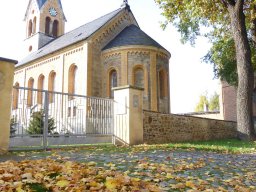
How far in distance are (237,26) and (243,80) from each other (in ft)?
9.49

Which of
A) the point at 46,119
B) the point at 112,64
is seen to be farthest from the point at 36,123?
the point at 112,64

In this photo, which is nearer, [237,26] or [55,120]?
[55,120]

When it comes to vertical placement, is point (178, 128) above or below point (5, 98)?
below

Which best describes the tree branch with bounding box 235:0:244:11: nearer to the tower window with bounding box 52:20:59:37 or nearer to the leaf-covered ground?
the leaf-covered ground

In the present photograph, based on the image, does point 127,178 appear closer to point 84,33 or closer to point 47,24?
point 84,33

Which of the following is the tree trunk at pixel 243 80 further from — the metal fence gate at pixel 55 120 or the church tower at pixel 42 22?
the church tower at pixel 42 22

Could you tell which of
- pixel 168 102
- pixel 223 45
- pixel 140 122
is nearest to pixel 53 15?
pixel 168 102

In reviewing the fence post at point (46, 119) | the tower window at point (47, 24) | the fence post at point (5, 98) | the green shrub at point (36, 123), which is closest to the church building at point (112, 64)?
the tower window at point (47, 24)

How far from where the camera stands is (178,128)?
49.3 feet

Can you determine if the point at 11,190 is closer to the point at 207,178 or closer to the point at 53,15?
the point at 207,178

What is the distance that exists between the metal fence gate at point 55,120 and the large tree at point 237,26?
703 centimetres

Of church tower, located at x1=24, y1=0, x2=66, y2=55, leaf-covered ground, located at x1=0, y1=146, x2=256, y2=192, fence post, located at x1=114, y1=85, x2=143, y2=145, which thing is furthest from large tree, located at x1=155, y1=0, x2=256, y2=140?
church tower, located at x1=24, y1=0, x2=66, y2=55

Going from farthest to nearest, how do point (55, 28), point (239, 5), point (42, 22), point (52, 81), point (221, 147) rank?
point (55, 28) < point (42, 22) < point (52, 81) < point (239, 5) < point (221, 147)

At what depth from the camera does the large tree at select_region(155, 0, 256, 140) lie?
45.4 ft
